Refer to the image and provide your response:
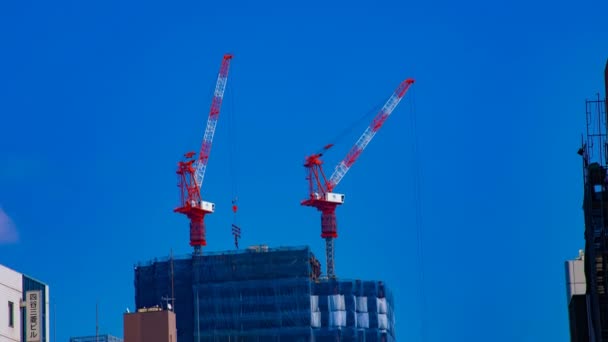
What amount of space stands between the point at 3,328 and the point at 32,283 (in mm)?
28639

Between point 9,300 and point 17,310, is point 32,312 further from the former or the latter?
point 9,300

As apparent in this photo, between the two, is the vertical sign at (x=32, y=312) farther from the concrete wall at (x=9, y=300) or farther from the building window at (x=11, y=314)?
the building window at (x=11, y=314)

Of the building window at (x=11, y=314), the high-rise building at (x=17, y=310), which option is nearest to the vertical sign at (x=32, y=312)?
the high-rise building at (x=17, y=310)

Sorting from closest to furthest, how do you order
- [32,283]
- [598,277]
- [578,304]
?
[598,277] < [578,304] < [32,283]

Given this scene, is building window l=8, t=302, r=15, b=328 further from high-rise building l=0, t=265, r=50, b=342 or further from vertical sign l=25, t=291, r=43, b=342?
vertical sign l=25, t=291, r=43, b=342

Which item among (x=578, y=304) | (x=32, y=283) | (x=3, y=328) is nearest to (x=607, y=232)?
(x=578, y=304)

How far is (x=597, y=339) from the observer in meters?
117

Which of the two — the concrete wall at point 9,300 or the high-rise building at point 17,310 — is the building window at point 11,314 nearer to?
the high-rise building at point 17,310

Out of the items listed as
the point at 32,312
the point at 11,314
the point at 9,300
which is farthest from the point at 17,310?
the point at 9,300

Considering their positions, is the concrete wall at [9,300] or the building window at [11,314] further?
the building window at [11,314]

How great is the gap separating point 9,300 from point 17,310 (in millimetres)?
2871

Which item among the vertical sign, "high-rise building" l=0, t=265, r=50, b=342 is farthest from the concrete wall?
the vertical sign

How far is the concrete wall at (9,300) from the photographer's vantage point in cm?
16375

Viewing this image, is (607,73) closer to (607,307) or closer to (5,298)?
(607,307)
